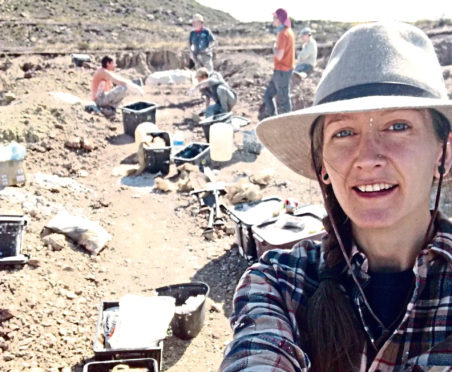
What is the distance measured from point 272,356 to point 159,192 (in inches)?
236

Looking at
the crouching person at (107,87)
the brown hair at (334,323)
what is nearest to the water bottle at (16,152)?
the crouching person at (107,87)

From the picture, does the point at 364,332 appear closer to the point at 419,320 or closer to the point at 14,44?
the point at 419,320

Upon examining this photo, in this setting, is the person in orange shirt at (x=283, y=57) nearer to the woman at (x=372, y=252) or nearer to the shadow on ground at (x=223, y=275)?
the shadow on ground at (x=223, y=275)

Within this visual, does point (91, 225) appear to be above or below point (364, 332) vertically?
below

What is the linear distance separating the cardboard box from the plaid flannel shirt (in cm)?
540

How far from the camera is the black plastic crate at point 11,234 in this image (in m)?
4.59

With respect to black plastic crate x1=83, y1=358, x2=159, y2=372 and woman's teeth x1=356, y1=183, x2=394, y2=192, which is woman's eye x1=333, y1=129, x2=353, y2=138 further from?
black plastic crate x1=83, y1=358, x2=159, y2=372

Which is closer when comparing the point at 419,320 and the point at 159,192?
the point at 419,320

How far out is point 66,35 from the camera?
25.1 metres

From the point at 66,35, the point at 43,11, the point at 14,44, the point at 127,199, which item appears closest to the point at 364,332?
the point at 127,199

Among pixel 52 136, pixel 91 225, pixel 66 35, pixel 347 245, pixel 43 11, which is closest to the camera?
pixel 347 245

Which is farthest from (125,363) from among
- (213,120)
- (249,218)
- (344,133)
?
(213,120)

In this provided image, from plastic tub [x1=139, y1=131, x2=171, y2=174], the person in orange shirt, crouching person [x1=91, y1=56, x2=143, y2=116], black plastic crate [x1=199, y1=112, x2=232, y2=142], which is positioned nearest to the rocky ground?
plastic tub [x1=139, y1=131, x2=171, y2=174]

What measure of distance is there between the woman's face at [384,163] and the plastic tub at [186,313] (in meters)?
2.88
